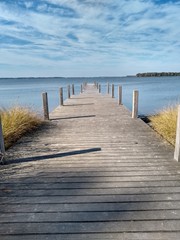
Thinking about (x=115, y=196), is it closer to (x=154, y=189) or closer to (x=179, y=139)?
(x=154, y=189)

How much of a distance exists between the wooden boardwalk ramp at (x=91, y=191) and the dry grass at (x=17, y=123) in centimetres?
41

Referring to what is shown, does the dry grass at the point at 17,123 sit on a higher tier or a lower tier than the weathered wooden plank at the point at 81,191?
higher

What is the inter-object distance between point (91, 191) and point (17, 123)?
3.73 metres

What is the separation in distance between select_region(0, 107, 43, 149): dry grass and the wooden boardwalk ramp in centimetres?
41

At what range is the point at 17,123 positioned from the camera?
20.0ft

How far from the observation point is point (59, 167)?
12.7 ft

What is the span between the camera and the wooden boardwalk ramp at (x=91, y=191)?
2301 millimetres

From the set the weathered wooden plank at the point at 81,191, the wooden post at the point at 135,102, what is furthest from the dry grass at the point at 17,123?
the wooden post at the point at 135,102

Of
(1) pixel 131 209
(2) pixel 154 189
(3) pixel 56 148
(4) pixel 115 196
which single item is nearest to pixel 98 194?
(4) pixel 115 196

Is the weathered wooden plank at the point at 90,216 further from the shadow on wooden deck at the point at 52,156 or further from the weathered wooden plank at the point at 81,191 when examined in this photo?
the shadow on wooden deck at the point at 52,156

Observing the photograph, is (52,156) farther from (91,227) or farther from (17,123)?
(91,227)

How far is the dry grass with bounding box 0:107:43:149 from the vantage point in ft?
17.7

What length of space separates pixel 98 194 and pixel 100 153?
1.68 metres

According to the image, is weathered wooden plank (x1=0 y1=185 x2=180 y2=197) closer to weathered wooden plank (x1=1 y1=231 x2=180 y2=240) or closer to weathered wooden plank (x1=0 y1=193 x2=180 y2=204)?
weathered wooden plank (x1=0 y1=193 x2=180 y2=204)
